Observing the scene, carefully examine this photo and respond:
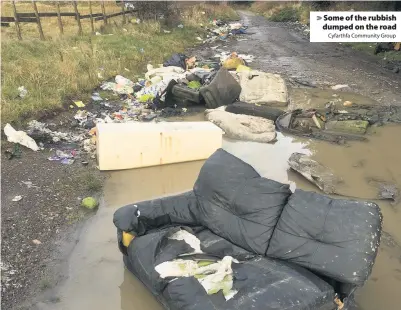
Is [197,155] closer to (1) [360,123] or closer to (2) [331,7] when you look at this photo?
(1) [360,123]

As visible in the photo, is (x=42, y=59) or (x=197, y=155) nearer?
(x=197, y=155)

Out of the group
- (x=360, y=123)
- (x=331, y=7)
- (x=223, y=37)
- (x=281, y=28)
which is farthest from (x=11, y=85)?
(x=331, y=7)

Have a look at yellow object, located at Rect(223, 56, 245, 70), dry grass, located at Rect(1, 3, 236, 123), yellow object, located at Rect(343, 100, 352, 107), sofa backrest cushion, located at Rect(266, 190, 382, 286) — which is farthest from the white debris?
yellow object, located at Rect(223, 56, 245, 70)

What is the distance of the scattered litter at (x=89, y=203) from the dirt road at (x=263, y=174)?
90mm

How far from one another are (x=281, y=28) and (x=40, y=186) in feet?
57.3

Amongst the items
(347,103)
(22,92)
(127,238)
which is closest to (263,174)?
(127,238)

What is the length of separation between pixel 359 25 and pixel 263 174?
7.66 meters

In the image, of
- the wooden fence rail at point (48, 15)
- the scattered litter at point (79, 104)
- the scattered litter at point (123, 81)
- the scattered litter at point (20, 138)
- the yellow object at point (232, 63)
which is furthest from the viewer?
the wooden fence rail at point (48, 15)

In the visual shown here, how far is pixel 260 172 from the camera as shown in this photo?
5117 mm

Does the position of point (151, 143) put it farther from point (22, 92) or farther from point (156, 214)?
point (22, 92)

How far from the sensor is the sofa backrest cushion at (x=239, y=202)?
293 centimetres

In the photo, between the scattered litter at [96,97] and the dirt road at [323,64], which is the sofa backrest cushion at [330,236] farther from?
the dirt road at [323,64]

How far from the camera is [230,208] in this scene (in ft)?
10.1

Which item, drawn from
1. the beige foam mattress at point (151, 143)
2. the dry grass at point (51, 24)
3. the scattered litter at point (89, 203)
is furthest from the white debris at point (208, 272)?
the dry grass at point (51, 24)
